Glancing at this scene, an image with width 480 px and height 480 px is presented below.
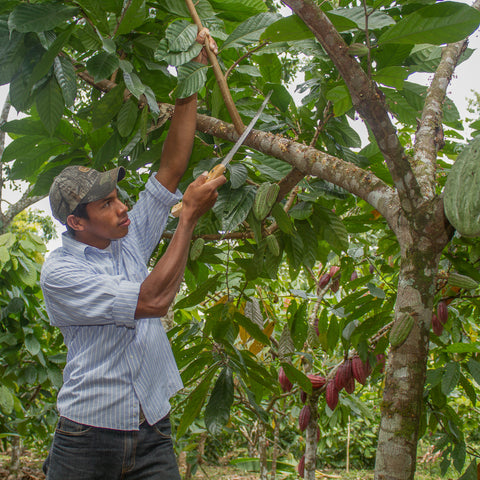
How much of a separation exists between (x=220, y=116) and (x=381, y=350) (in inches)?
42.9

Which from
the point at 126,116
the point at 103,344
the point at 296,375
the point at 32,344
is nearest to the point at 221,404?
the point at 296,375

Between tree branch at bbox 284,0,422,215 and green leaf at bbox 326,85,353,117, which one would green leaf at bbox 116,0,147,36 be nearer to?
tree branch at bbox 284,0,422,215

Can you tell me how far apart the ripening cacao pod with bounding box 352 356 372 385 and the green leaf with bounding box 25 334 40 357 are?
1843mm

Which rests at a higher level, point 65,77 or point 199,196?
point 65,77

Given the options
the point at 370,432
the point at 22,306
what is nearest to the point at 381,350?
the point at 22,306

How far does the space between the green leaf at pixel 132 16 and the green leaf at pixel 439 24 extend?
21.0 inches

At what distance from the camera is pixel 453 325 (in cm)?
229

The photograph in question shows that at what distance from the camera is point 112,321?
3.69ft

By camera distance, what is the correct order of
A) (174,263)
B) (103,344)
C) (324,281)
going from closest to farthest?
(174,263)
(103,344)
(324,281)

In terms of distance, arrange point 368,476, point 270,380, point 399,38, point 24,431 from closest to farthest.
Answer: point 399,38
point 270,380
point 24,431
point 368,476

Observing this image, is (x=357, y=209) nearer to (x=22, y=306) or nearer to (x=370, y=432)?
(x=22, y=306)

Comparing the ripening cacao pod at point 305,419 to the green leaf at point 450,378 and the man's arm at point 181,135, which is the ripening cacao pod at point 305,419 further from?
the man's arm at point 181,135

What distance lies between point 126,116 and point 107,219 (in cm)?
29

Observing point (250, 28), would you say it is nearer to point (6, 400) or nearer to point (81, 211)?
point (81, 211)
